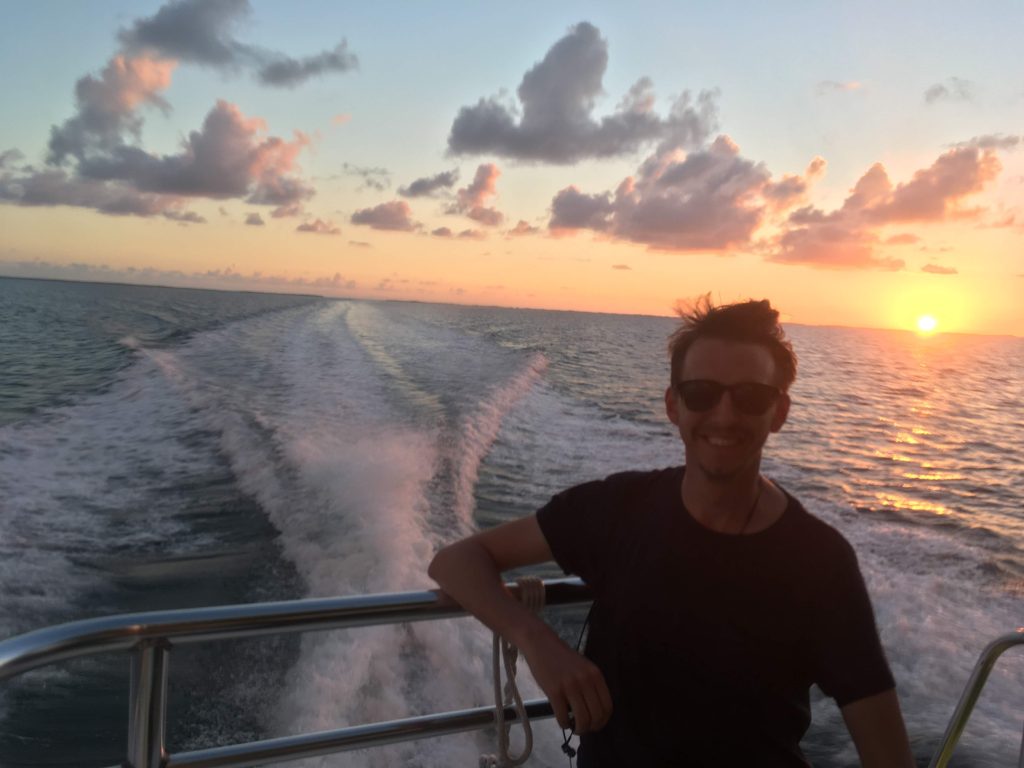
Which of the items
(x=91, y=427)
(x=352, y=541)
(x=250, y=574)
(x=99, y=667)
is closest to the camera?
(x=99, y=667)

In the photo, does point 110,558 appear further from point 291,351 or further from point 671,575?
point 291,351

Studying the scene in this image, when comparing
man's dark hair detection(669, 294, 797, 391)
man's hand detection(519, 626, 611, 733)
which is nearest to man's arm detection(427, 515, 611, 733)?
man's hand detection(519, 626, 611, 733)

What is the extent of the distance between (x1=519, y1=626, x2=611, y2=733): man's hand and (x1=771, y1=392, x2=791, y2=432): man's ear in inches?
24.1

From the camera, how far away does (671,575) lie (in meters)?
1.61

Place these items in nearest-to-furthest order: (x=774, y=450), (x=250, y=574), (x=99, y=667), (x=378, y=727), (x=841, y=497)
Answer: (x=378, y=727)
(x=99, y=667)
(x=250, y=574)
(x=841, y=497)
(x=774, y=450)

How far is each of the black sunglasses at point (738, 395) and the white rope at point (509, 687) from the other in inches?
19.6

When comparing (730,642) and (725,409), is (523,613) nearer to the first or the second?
(730,642)

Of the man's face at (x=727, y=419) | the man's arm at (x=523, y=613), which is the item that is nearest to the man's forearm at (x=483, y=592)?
the man's arm at (x=523, y=613)

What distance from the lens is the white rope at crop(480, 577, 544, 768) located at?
1666mm

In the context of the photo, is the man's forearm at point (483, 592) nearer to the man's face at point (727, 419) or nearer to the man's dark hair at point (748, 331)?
the man's face at point (727, 419)

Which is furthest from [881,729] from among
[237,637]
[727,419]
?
[237,637]

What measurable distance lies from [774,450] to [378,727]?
41.8ft

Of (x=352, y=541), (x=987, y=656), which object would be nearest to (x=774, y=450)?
(x=352, y=541)

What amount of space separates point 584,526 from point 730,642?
382 millimetres
